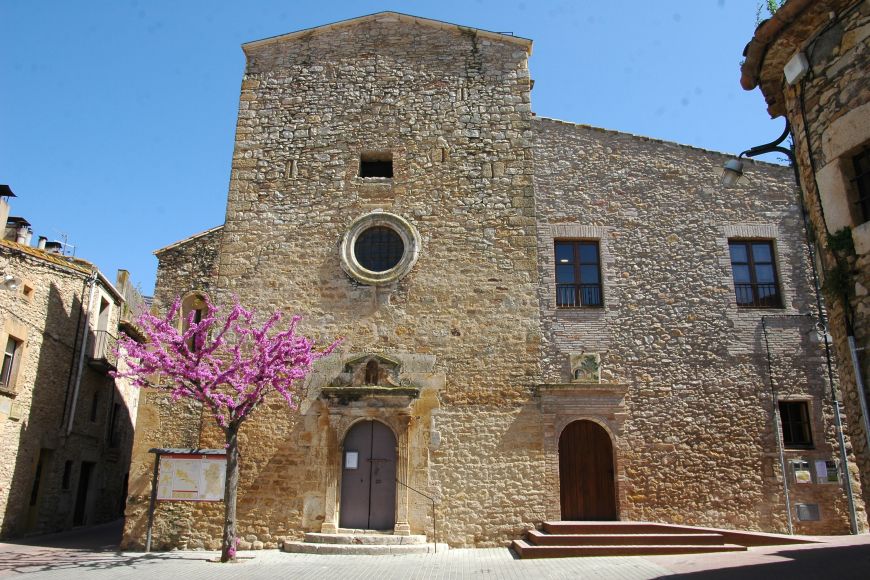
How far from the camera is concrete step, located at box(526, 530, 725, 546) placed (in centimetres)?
1009

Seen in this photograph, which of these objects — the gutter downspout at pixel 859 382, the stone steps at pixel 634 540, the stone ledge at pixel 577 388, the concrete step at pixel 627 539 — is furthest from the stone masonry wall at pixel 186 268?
the gutter downspout at pixel 859 382

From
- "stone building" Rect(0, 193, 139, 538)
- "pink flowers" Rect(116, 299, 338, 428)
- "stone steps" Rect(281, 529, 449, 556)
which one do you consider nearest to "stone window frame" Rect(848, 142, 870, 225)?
"stone steps" Rect(281, 529, 449, 556)

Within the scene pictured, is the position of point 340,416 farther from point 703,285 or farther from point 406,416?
point 703,285

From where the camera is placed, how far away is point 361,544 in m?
10.9

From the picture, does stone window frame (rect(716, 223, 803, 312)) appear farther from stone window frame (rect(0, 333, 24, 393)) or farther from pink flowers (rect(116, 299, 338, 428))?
Answer: stone window frame (rect(0, 333, 24, 393))

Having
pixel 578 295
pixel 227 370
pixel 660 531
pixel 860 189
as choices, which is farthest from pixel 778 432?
pixel 227 370

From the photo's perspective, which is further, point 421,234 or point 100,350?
point 100,350

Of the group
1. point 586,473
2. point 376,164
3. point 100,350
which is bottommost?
point 586,473

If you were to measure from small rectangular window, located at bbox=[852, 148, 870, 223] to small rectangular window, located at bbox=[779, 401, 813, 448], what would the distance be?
23.7 ft

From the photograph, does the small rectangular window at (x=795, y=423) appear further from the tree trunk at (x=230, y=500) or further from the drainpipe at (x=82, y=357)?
the drainpipe at (x=82, y=357)

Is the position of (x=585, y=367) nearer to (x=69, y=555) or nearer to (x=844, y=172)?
(x=844, y=172)

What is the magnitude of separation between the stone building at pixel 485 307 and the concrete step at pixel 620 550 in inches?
50.2

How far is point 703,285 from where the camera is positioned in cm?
1266

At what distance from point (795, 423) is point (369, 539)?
27.4 ft
